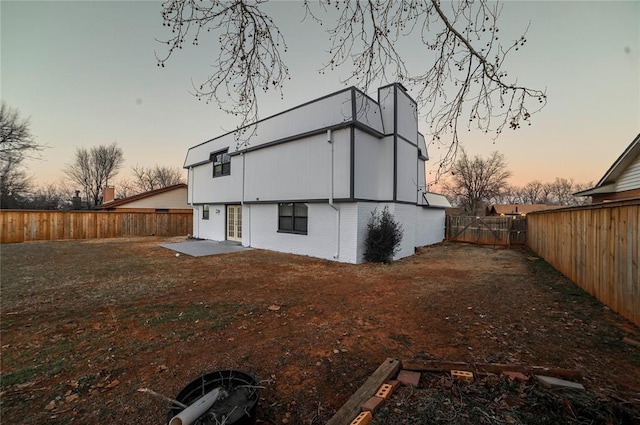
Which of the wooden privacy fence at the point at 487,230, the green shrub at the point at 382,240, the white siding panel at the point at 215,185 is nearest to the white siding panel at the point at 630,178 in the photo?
the wooden privacy fence at the point at 487,230

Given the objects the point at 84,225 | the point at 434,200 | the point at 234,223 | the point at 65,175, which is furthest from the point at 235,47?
the point at 65,175

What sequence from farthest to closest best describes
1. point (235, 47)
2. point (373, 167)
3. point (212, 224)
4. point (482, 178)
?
point (482, 178) → point (212, 224) → point (373, 167) → point (235, 47)

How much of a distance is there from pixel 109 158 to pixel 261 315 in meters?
42.9

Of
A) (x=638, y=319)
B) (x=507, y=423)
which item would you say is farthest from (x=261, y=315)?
(x=638, y=319)

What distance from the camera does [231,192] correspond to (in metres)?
13.9

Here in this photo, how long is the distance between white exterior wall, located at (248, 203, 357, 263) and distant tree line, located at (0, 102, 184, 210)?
1542 centimetres

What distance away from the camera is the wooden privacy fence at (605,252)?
12.6 ft

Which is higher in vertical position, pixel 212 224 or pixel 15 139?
pixel 15 139

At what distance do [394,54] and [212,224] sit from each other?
49.5 ft

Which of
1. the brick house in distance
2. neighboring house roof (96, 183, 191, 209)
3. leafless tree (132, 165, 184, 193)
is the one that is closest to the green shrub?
the brick house in distance

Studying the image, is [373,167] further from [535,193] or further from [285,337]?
[535,193]

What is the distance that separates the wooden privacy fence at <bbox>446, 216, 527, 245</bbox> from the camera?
14.3 m

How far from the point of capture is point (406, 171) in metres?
10.9

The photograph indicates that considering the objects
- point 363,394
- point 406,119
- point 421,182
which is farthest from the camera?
point 421,182
